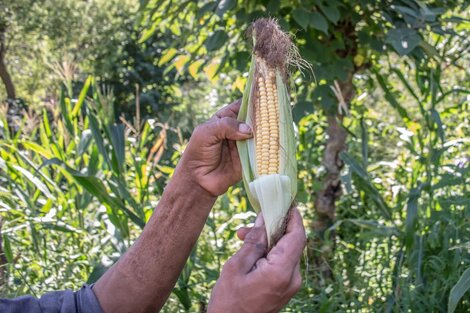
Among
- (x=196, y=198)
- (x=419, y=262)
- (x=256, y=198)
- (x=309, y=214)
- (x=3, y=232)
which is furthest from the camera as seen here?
(x=309, y=214)

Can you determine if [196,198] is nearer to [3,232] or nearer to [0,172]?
[3,232]

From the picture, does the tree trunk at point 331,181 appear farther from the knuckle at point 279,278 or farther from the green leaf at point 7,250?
the knuckle at point 279,278

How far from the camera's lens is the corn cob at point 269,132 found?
1803mm

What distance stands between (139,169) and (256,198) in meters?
1.80

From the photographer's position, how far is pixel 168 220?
7.02 ft

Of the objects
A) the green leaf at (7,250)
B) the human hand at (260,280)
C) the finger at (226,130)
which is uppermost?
the finger at (226,130)

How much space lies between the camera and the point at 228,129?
1.92 metres

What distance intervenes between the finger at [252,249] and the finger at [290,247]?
0.15 feet

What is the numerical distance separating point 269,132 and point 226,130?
17cm

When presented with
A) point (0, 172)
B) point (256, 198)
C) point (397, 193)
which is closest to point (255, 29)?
point (256, 198)

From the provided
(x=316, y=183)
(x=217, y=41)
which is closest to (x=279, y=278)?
(x=217, y=41)

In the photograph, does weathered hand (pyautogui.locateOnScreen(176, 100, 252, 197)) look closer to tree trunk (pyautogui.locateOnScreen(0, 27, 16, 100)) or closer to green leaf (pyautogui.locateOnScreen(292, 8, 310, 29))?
green leaf (pyautogui.locateOnScreen(292, 8, 310, 29))

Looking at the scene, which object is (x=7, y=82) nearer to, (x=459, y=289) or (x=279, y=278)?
(x=459, y=289)

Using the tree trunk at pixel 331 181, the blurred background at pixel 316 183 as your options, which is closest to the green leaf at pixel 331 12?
the blurred background at pixel 316 183
